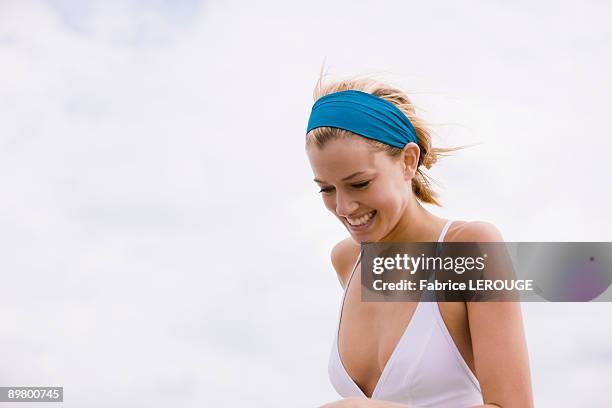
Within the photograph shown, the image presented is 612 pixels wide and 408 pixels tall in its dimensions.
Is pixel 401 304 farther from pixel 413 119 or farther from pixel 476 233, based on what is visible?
pixel 413 119

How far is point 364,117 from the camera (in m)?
3.27

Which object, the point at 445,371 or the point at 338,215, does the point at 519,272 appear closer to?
the point at 445,371

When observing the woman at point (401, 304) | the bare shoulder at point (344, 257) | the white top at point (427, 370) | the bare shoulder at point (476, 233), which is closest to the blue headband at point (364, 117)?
the woman at point (401, 304)

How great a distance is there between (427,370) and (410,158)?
0.99 meters

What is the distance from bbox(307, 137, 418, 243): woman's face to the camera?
10.4 feet

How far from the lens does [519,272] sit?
345 centimetres

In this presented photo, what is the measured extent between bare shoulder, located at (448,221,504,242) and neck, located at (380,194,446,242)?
0.47 ft

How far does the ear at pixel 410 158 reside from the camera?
3.38 m

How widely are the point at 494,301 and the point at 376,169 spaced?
767mm

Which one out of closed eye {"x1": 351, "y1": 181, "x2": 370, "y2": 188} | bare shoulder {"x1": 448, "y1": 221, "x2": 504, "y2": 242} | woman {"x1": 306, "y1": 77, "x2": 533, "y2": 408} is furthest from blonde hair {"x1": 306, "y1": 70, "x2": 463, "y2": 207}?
bare shoulder {"x1": 448, "y1": 221, "x2": 504, "y2": 242}

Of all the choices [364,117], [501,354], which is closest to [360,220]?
[364,117]

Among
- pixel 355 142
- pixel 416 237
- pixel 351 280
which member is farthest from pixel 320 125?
pixel 351 280

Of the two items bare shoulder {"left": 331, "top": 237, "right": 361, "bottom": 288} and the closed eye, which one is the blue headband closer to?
the closed eye

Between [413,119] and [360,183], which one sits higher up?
[413,119]
